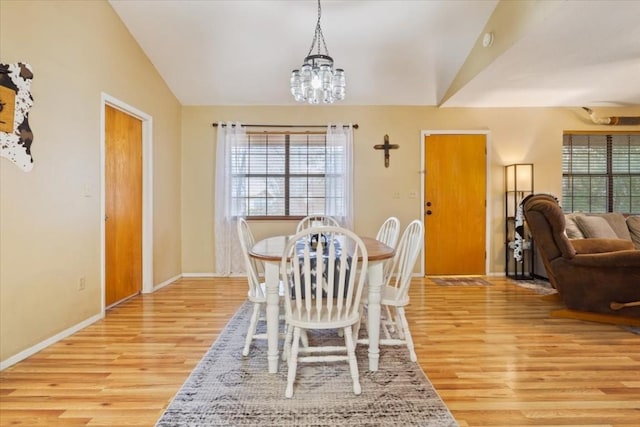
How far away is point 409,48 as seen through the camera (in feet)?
13.0

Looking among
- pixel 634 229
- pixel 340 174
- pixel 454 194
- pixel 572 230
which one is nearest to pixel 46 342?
pixel 340 174

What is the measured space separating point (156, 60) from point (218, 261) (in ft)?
8.55

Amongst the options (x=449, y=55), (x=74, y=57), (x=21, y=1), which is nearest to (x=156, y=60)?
(x=74, y=57)

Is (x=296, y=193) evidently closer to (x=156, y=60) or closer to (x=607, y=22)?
(x=156, y=60)

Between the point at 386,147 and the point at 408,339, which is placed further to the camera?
the point at 386,147

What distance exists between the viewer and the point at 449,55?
4.04 m

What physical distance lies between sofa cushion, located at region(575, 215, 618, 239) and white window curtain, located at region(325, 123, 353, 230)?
268 centimetres

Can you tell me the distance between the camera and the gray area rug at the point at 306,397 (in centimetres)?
167

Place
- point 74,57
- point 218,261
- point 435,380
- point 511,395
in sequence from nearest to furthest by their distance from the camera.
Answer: point 511,395 < point 435,380 < point 74,57 < point 218,261

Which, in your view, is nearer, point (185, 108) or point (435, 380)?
point (435, 380)

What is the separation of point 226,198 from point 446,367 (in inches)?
140

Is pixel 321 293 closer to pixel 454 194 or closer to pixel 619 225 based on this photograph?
pixel 454 194

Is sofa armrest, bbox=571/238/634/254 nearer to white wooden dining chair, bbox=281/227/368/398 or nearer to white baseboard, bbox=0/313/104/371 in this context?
white wooden dining chair, bbox=281/227/368/398

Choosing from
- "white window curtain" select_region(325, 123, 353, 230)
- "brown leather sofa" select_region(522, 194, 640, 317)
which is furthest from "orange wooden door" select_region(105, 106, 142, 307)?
"brown leather sofa" select_region(522, 194, 640, 317)
